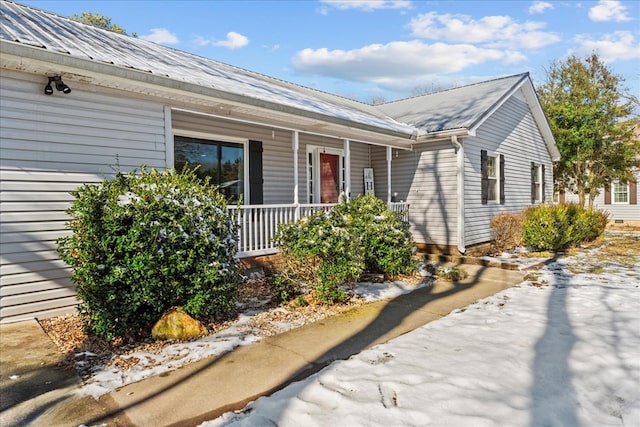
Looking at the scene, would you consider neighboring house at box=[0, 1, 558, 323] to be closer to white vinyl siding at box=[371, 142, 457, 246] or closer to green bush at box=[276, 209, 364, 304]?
white vinyl siding at box=[371, 142, 457, 246]

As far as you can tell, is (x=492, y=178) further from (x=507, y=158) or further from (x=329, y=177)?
(x=329, y=177)

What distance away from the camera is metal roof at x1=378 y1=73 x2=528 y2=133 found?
1000 cm

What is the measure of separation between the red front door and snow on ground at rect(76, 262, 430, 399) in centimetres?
575

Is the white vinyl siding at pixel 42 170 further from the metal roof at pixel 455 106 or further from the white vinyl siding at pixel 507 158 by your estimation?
the white vinyl siding at pixel 507 158

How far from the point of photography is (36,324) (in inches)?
175

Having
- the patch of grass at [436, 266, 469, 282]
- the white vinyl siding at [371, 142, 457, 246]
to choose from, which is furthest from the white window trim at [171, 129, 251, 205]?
the white vinyl siding at [371, 142, 457, 246]

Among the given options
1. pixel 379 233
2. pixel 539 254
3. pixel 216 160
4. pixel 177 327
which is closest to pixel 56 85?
pixel 177 327

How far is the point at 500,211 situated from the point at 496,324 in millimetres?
8069

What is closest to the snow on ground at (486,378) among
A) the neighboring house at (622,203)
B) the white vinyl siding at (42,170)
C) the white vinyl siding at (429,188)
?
the white vinyl siding at (42,170)

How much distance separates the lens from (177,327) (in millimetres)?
4094

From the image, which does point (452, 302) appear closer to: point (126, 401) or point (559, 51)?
point (126, 401)

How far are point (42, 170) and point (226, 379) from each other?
3.54 metres

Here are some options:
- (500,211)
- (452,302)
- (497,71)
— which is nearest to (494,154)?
(500,211)

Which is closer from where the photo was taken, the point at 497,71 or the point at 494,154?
the point at 494,154
